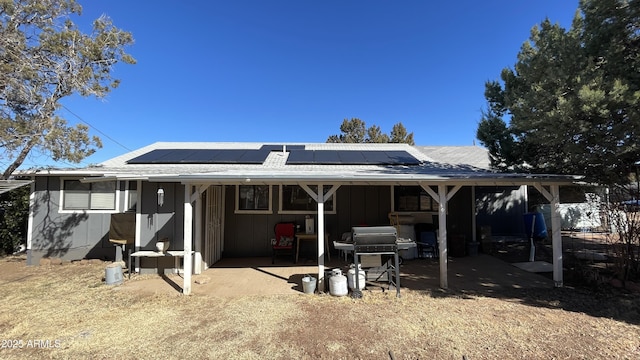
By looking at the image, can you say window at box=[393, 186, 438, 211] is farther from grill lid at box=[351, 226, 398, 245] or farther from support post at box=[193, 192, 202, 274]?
support post at box=[193, 192, 202, 274]

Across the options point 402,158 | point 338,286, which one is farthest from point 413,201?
point 338,286

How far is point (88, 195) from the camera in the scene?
765 centimetres

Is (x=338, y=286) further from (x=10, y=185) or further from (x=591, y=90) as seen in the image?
(x=10, y=185)

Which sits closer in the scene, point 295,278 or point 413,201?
point 295,278

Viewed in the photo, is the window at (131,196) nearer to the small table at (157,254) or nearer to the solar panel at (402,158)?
the small table at (157,254)

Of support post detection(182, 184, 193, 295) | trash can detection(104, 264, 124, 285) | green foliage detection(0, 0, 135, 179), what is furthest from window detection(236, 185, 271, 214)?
green foliage detection(0, 0, 135, 179)

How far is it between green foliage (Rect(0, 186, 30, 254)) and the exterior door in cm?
583

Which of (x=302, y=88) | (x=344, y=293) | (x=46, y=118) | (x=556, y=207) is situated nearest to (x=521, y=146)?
(x=556, y=207)

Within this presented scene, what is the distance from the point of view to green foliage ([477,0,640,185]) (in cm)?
471

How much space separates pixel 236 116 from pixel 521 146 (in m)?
15.1

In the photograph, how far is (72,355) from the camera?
3.12 metres

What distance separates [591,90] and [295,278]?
620 centimetres

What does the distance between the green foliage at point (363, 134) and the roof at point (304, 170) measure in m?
13.8

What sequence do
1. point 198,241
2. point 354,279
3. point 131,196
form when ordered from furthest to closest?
point 131,196
point 198,241
point 354,279
